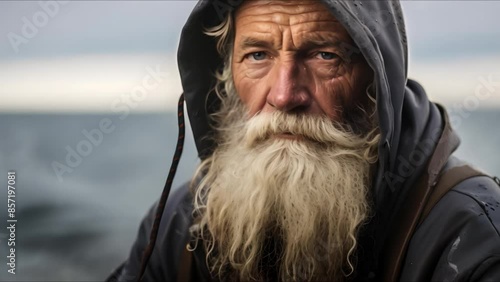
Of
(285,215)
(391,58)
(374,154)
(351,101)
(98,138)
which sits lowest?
(98,138)

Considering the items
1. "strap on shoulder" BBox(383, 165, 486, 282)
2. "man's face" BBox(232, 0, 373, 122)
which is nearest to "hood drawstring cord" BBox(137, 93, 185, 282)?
"man's face" BBox(232, 0, 373, 122)

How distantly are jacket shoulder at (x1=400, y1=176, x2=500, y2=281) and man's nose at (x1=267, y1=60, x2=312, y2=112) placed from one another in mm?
441

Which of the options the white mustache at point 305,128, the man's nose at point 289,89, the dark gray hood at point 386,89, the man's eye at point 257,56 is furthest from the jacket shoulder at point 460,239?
the man's eye at point 257,56

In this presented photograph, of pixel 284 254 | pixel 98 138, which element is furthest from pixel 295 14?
pixel 98 138

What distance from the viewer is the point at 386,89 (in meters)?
1.63

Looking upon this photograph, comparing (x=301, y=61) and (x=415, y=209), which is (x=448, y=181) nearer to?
(x=415, y=209)

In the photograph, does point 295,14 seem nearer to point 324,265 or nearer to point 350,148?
point 350,148

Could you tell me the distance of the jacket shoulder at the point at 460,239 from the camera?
1.48m

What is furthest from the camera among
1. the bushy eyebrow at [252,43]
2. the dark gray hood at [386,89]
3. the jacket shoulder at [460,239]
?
the bushy eyebrow at [252,43]

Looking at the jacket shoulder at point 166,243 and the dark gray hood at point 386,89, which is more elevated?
the dark gray hood at point 386,89

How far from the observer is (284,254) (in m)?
1.77

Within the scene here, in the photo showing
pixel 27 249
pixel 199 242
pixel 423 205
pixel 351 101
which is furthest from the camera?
pixel 27 249

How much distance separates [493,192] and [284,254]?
1.89 ft

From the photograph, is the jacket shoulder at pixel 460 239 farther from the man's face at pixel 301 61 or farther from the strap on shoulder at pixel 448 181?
the man's face at pixel 301 61
